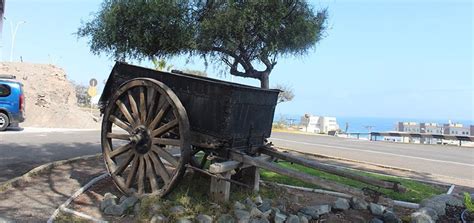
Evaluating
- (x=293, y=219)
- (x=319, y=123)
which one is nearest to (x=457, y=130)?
(x=319, y=123)

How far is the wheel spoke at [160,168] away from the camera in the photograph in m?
5.95

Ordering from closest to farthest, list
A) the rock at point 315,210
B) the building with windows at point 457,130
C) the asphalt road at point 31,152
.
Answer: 1. the rock at point 315,210
2. the asphalt road at point 31,152
3. the building with windows at point 457,130

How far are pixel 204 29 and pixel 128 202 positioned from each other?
17.5 feet

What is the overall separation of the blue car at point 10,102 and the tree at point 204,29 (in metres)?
8.97

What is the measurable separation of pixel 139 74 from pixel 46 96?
22.3 m

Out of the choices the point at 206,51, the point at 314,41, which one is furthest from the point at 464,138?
the point at 206,51

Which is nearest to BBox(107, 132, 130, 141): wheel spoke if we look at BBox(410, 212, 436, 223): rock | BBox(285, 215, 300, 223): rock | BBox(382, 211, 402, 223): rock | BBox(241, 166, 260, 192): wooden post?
BBox(241, 166, 260, 192): wooden post

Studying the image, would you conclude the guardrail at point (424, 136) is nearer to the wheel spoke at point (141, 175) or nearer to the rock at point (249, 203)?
the rock at point (249, 203)

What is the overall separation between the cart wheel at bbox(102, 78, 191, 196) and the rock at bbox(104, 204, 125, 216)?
0.38m

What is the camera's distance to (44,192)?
6.96m

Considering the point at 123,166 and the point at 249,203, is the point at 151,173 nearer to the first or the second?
the point at 123,166

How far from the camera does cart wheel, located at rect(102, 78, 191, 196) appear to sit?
5.82 m

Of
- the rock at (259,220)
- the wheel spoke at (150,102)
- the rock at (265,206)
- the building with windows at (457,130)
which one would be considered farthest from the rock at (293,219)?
the building with windows at (457,130)

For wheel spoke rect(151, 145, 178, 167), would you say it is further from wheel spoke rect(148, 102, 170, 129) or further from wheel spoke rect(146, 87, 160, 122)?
wheel spoke rect(146, 87, 160, 122)
